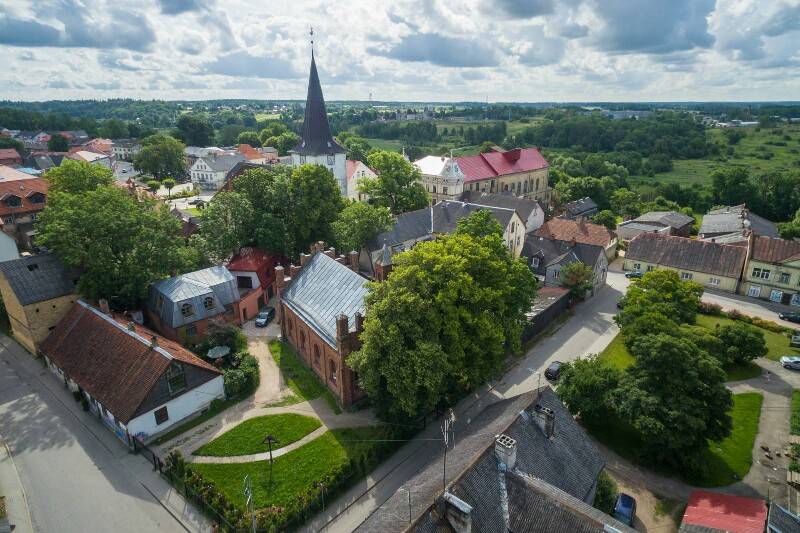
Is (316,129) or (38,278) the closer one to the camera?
(38,278)

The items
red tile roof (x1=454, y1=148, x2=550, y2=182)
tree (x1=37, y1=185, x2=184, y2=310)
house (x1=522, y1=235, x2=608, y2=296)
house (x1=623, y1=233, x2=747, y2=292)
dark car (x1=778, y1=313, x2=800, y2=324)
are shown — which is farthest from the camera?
red tile roof (x1=454, y1=148, x2=550, y2=182)

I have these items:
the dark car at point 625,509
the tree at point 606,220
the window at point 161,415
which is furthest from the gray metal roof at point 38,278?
Result: the tree at point 606,220

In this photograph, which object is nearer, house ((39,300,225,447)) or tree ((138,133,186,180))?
house ((39,300,225,447))

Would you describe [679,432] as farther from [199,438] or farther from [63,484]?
[63,484]

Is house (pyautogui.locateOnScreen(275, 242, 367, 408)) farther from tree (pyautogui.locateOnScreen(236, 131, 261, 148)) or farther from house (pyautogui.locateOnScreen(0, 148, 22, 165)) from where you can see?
tree (pyautogui.locateOnScreen(236, 131, 261, 148))

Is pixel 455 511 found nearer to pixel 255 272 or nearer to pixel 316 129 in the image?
pixel 255 272

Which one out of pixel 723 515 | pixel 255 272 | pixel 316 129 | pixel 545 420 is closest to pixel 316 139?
pixel 316 129

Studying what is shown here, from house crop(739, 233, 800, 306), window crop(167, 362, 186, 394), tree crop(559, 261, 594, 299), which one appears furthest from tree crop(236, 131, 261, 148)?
house crop(739, 233, 800, 306)
